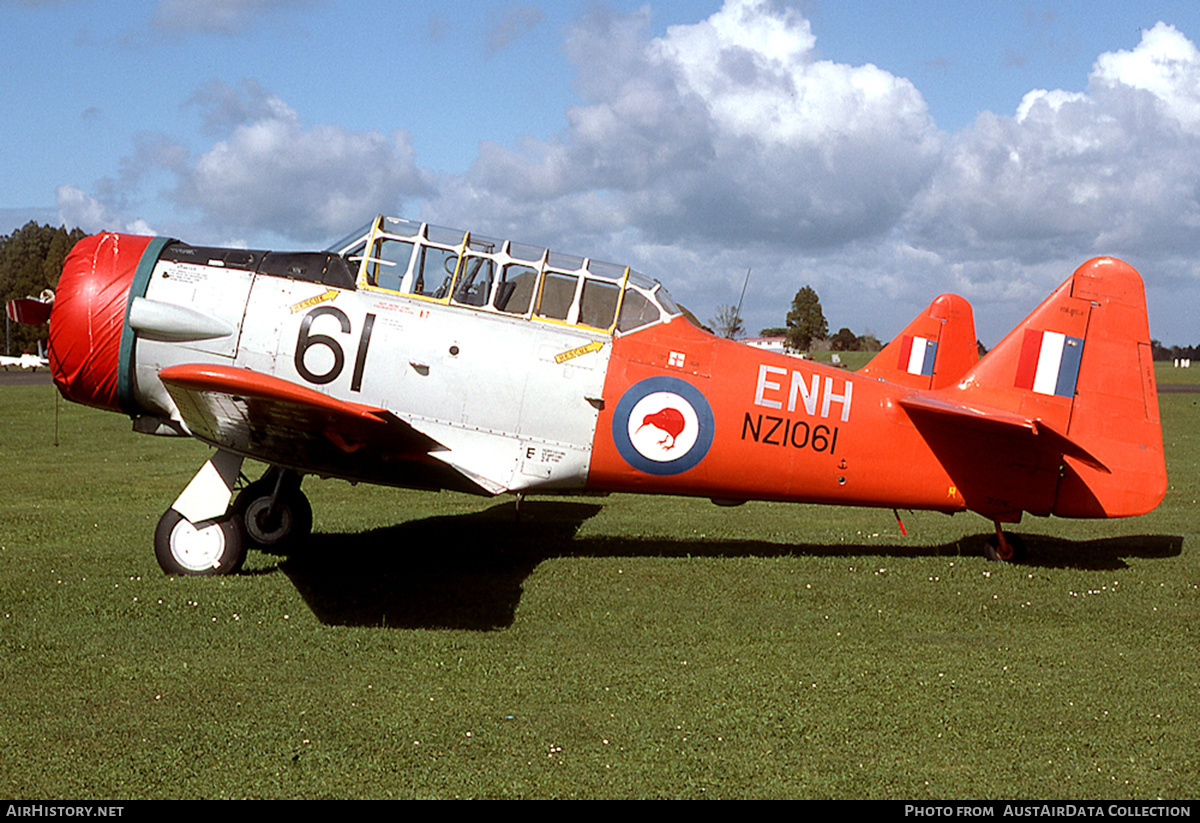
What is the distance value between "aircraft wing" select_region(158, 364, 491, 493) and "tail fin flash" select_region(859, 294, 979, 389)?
5.82 metres

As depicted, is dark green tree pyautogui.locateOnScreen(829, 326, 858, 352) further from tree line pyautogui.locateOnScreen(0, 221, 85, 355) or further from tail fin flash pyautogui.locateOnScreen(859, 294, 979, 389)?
tail fin flash pyautogui.locateOnScreen(859, 294, 979, 389)

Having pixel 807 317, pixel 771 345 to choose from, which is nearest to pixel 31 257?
pixel 771 345

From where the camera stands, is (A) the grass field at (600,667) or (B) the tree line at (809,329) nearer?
(A) the grass field at (600,667)

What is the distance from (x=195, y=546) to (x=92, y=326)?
185 cm

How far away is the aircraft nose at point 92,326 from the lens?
283 inches

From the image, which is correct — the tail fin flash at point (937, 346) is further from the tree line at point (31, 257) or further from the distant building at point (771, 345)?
the tree line at point (31, 257)

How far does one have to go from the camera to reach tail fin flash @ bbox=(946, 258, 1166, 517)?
7.90m

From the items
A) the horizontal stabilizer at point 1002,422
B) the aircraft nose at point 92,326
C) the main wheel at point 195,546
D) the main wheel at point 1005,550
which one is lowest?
the main wheel at point 195,546

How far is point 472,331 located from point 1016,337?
15.4ft

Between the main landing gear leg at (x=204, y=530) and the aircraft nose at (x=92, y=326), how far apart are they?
3.01 feet

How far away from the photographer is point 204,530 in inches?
288

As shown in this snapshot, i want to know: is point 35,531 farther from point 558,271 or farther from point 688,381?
point 688,381

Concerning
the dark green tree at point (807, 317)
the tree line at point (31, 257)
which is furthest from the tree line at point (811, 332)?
the tree line at point (31, 257)
